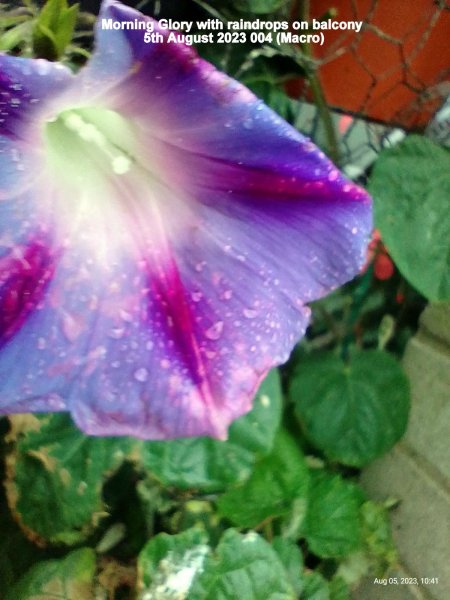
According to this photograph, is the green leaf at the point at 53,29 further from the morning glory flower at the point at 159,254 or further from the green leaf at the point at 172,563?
the green leaf at the point at 172,563

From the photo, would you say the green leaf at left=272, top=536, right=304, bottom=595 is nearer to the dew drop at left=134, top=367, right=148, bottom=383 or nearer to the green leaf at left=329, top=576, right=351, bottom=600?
the green leaf at left=329, top=576, right=351, bottom=600

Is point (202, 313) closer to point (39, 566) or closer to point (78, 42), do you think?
point (78, 42)

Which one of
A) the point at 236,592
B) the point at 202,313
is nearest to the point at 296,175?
the point at 202,313

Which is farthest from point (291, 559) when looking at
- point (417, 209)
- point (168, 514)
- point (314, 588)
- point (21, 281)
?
point (21, 281)

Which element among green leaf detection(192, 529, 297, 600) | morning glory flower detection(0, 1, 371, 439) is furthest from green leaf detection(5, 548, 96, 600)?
morning glory flower detection(0, 1, 371, 439)

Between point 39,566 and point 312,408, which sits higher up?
point 312,408

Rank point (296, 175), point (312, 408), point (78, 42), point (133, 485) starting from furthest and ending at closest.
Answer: point (312, 408)
point (133, 485)
point (78, 42)
point (296, 175)

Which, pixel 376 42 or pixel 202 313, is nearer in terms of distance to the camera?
pixel 202 313
